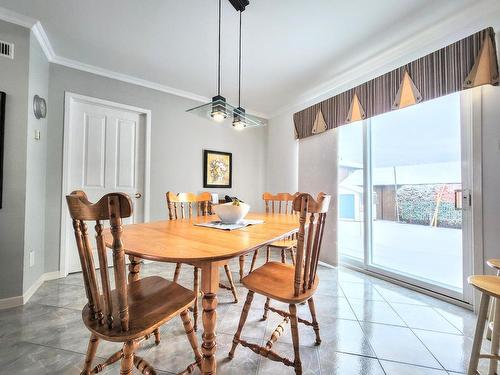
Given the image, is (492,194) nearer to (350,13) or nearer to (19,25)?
(350,13)

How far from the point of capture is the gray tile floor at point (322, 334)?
129 centimetres

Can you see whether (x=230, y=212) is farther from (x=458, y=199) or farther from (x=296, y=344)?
(x=458, y=199)

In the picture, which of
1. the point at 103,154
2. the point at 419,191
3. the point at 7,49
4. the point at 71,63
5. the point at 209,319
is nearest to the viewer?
the point at 209,319

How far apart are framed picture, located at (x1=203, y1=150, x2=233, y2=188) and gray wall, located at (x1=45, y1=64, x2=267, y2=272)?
0.27 ft

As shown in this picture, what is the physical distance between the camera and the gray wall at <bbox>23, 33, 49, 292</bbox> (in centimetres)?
203

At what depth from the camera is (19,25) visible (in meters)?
1.95

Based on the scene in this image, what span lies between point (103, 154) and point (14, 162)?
36.6 inches

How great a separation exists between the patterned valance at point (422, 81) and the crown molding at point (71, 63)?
6.73ft

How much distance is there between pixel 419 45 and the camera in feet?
7.04

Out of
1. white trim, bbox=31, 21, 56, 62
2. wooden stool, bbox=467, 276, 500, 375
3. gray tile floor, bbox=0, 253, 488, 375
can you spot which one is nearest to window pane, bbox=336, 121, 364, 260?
gray tile floor, bbox=0, 253, 488, 375

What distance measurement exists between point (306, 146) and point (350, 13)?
1749 millimetres

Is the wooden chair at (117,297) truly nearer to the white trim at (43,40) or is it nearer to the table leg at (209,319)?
the table leg at (209,319)

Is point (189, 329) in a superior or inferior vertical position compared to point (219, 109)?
inferior

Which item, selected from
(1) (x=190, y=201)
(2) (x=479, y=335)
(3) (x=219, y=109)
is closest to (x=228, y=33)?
(3) (x=219, y=109)
